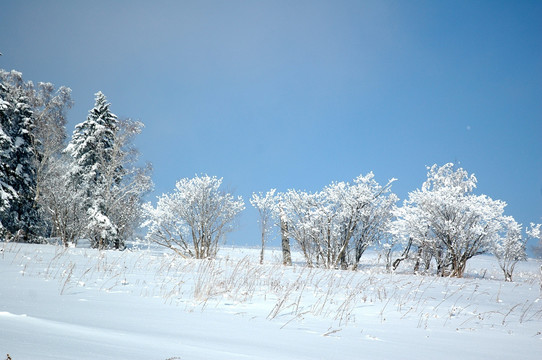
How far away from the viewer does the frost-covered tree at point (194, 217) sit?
66.7ft

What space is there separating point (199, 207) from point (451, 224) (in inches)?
568

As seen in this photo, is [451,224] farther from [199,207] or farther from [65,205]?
[65,205]

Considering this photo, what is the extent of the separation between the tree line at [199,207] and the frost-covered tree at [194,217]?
0.07 meters

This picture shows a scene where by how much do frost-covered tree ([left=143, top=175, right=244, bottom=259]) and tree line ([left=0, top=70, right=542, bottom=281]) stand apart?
69 mm

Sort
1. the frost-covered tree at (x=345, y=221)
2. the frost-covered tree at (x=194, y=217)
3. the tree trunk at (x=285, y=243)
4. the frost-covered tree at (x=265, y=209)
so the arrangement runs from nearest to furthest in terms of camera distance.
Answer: the frost-covered tree at (x=345, y=221)
the frost-covered tree at (x=194, y=217)
the tree trunk at (x=285, y=243)
the frost-covered tree at (x=265, y=209)

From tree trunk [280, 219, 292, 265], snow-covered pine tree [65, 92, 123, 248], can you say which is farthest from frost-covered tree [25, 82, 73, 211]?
tree trunk [280, 219, 292, 265]

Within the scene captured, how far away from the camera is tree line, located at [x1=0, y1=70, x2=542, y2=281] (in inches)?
762

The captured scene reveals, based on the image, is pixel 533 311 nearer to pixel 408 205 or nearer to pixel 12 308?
pixel 12 308

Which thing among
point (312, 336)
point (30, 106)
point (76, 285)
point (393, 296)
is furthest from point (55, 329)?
point (30, 106)

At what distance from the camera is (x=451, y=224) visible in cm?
1867

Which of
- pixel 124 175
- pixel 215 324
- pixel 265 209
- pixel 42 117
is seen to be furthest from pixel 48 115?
pixel 215 324

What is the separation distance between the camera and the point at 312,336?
3307 mm

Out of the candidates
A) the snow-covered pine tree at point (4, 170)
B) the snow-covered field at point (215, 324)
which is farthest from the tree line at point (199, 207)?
the snow-covered field at point (215, 324)

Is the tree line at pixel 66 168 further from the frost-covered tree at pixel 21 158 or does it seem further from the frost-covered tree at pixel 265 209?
the frost-covered tree at pixel 265 209
